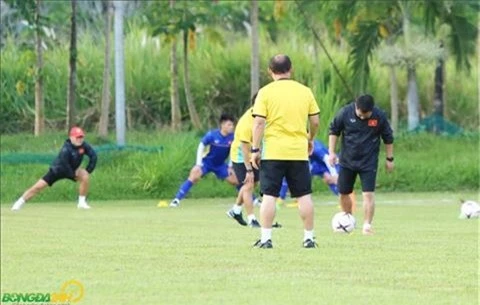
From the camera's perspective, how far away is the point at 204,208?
26.3 meters

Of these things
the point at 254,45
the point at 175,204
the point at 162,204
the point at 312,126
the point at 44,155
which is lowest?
the point at 162,204

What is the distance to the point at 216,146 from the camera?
26109mm

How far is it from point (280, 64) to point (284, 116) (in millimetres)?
542

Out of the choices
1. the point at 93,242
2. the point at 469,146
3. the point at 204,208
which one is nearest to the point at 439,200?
the point at 204,208

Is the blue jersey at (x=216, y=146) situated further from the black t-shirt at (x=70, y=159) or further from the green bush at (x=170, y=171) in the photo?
the green bush at (x=170, y=171)

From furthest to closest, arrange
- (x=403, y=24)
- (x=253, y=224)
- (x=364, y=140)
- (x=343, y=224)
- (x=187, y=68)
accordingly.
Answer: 1. (x=403, y=24)
2. (x=187, y=68)
3. (x=253, y=224)
4. (x=343, y=224)
5. (x=364, y=140)

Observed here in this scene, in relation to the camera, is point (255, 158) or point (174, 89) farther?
point (174, 89)

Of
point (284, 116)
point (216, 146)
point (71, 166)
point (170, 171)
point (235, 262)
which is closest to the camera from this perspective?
point (235, 262)

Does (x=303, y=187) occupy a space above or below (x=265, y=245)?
above

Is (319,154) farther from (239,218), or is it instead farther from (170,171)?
(170,171)

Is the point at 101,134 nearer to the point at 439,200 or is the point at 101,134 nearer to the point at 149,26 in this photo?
the point at 149,26

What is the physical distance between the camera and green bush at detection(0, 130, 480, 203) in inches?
1212

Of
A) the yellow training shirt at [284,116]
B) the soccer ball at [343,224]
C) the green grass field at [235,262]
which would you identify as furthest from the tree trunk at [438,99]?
the yellow training shirt at [284,116]

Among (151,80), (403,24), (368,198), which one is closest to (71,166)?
(368,198)
